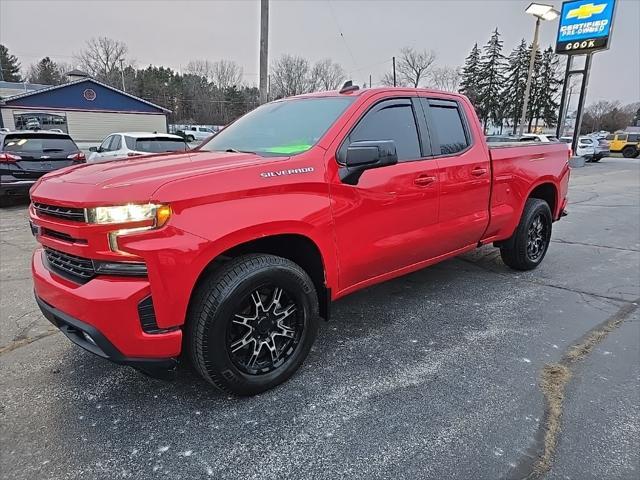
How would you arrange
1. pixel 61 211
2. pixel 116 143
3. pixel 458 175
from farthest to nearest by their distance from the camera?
pixel 116 143 < pixel 458 175 < pixel 61 211

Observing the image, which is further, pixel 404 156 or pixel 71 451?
pixel 404 156

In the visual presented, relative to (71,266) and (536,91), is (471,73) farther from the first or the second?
(71,266)

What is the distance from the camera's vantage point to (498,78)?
201 ft

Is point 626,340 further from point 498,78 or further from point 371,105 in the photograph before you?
point 498,78

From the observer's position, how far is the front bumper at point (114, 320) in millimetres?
2238

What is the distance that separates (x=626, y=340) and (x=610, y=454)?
64.3 inches

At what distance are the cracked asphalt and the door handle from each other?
47.3 inches

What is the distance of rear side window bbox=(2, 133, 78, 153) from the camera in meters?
9.20

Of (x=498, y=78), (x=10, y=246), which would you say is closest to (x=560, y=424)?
(x=10, y=246)

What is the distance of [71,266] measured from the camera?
2.47m

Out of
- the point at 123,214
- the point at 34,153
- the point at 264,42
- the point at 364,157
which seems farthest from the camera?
the point at 264,42

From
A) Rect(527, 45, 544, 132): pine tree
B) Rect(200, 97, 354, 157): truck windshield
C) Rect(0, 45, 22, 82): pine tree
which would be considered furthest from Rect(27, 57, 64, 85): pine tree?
Rect(200, 97, 354, 157): truck windshield

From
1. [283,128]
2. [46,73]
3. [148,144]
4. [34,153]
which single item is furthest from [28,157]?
[46,73]

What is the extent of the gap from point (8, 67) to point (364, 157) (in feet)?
318
